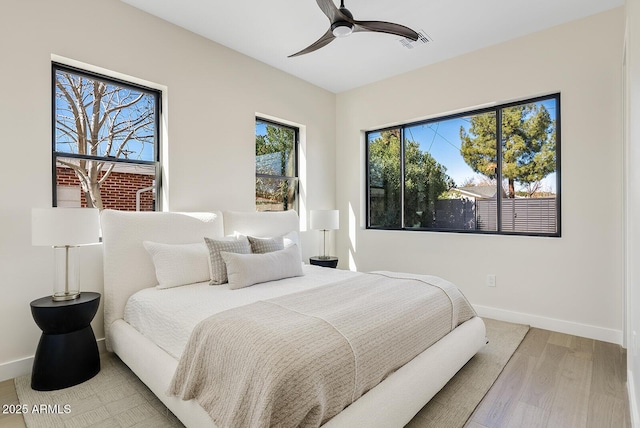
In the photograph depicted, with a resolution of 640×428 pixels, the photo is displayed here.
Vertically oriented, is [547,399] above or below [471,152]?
below

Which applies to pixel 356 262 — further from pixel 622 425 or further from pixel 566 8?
pixel 566 8

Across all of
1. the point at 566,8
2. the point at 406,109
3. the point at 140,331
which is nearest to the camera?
the point at 140,331

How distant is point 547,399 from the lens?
80.9 inches

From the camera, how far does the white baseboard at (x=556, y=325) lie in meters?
2.89

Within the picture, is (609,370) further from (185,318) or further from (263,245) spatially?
(185,318)

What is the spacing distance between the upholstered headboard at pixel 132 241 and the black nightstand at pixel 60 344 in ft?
0.99

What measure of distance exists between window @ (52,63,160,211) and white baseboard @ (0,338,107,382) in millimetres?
Result: 1148

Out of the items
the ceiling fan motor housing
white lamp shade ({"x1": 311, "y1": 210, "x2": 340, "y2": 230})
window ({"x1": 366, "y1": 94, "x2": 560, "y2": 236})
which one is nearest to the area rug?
window ({"x1": 366, "y1": 94, "x2": 560, "y2": 236})

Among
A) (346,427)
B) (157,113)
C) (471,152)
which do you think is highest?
(157,113)

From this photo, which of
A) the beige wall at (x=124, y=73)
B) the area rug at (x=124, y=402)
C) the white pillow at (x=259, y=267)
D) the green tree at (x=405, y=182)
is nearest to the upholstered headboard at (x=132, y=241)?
the beige wall at (x=124, y=73)

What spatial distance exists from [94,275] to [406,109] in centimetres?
376

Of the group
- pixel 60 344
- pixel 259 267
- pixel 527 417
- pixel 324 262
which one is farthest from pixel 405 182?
pixel 60 344

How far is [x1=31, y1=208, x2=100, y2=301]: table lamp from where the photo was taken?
2.10 m

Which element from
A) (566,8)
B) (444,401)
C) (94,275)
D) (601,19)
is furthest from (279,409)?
(601,19)
